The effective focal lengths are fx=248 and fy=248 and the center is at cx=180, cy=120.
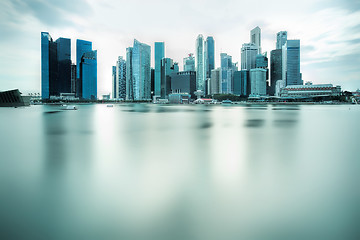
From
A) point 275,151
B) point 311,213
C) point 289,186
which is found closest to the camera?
point 311,213

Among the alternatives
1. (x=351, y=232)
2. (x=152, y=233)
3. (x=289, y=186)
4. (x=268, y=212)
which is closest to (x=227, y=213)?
(x=268, y=212)

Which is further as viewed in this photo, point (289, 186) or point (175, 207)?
point (289, 186)

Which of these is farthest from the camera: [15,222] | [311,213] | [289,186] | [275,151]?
[275,151]

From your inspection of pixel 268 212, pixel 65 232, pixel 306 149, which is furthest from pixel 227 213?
pixel 306 149

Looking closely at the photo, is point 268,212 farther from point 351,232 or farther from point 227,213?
point 351,232

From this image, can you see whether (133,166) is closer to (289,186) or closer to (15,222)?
(15,222)

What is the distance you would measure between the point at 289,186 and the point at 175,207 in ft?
14.7

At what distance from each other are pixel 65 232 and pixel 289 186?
7411 millimetres

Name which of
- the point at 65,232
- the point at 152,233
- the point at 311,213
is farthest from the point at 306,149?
the point at 65,232

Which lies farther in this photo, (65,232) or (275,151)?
(275,151)

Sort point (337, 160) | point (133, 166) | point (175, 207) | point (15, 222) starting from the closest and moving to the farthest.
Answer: point (15, 222) → point (175, 207) → point (133, 166) → point (337, 160)

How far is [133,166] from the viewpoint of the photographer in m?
12.3

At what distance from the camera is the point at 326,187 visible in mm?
9047

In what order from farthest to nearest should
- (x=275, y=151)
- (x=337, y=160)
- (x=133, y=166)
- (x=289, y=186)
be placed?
(x=275, y=151) → (x=337, y=160) → (x=133, y=166) → (x=289, y=186)
